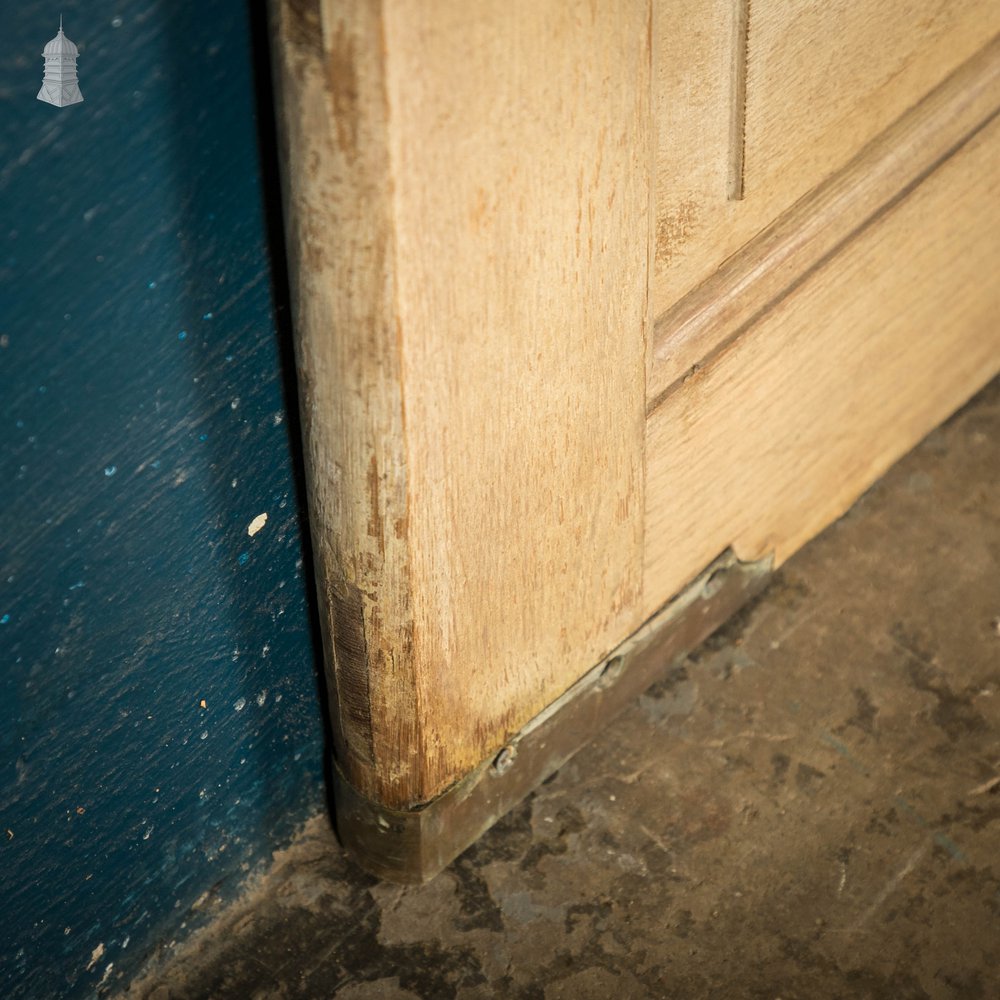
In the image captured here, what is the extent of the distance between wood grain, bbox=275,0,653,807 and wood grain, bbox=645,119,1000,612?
0.10 m

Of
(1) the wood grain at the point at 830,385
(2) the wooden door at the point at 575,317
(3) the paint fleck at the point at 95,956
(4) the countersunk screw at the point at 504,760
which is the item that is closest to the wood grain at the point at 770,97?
(2) the wooden door at the point at 575,317

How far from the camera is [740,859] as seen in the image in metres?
1.52

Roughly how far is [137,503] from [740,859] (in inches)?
30.2

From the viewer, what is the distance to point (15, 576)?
3.58ft

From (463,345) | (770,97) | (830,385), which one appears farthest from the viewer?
(830,385)

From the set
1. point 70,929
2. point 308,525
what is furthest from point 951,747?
point 70,929

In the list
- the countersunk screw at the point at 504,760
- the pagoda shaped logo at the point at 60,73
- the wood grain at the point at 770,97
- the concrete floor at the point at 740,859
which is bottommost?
the concrete floor at the point at 740,859

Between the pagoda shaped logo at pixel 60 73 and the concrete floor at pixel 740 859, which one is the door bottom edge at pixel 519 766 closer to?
the concrete floor at pixel 740 859

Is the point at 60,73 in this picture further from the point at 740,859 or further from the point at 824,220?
the point at 740,859

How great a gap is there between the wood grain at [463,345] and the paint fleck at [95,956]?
29 cm

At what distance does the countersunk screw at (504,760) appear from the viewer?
1.47 metres

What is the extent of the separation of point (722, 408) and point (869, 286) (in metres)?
0.26

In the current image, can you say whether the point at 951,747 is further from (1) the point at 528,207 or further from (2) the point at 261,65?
(2) the point at 261,65

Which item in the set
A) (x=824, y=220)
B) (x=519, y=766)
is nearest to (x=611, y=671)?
(x=519, y=766)
